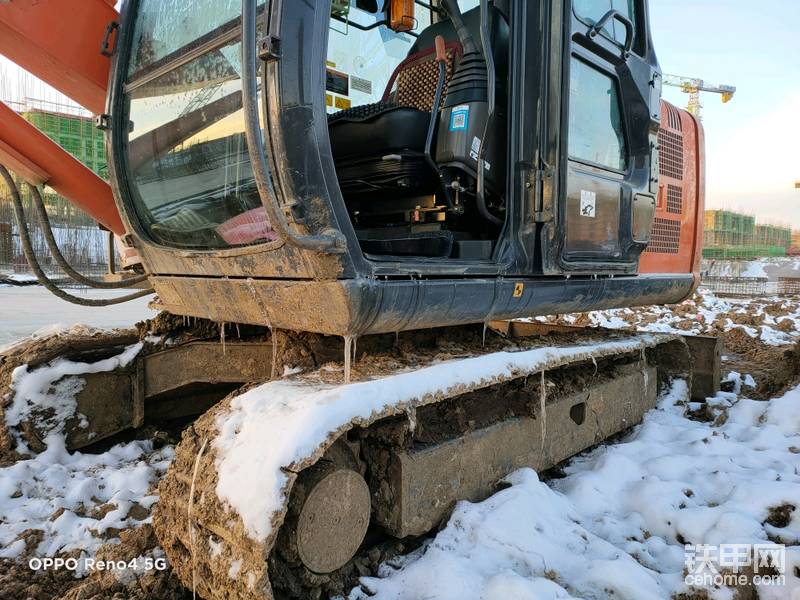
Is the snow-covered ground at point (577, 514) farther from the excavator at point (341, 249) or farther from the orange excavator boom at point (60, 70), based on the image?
the orange excavator boom at point (60, 70)

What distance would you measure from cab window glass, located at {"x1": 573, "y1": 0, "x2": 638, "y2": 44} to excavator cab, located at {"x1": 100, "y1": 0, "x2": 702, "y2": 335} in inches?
0.5

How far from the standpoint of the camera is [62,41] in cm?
223

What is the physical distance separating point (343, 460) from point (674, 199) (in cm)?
315

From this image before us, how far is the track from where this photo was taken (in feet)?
4.85

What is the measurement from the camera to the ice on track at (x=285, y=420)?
56.9 inches

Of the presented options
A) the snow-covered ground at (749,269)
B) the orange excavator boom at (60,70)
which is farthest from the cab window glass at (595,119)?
the snow-covered ground at (749,269)

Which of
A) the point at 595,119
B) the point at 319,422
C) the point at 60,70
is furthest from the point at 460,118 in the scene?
the point at 60,70

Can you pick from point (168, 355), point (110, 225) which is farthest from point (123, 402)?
point (110, 225)

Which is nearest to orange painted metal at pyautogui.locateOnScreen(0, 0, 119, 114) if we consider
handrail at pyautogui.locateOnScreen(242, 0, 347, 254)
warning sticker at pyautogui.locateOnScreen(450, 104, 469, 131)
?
handrail at pyautogui.locateOnScreen(242, 0, 347, 254)

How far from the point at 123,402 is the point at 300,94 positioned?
208cm

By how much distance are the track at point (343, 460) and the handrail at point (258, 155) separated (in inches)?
16.9

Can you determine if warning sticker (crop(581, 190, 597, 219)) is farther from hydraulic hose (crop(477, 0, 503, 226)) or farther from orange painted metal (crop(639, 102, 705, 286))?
orange painted metal (crop(639, 102, 705, 286))

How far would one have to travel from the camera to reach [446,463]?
2053mm

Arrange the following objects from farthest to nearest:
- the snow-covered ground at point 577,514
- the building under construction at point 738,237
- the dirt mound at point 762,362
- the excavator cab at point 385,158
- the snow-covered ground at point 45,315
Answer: the building under construction at point 738,237 → the snow-covered ground at point 45,315 → the dirt mound at point 762,362 → the snow-covered ground at point 577,514 → the excavator cab at point 385,158
